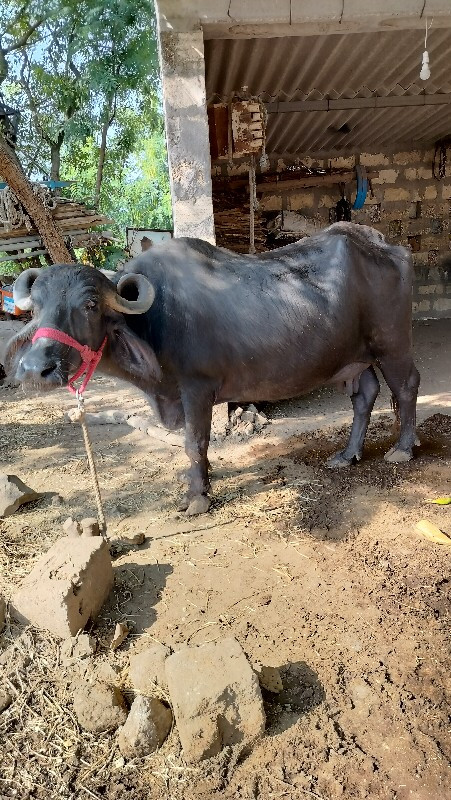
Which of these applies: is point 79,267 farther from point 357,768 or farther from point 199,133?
point 357,768

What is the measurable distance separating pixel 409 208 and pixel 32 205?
20.2ft

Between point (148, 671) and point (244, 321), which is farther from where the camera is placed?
point (244, 321)

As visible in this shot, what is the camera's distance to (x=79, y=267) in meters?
3.13

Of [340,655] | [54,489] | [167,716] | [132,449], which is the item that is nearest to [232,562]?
[340,655]

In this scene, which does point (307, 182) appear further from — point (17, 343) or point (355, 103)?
point (17, 343)

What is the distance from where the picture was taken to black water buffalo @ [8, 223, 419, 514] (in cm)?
345

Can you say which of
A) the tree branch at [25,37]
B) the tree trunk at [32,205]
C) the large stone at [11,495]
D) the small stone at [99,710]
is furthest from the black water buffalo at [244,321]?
the tree branch at [25,37]

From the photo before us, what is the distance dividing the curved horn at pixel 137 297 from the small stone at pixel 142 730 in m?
2.02

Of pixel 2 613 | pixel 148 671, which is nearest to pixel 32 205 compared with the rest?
pixel 2 613

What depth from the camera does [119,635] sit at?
2.50 metres

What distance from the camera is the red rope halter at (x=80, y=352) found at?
2.89 meters

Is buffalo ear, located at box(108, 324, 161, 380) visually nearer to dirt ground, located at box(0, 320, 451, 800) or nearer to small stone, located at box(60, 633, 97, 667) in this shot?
dirt ground, located at box(0, 320, 451, 800)

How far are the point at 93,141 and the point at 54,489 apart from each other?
14898mm

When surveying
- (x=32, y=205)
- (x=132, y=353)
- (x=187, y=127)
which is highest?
(x=187, y=127)
